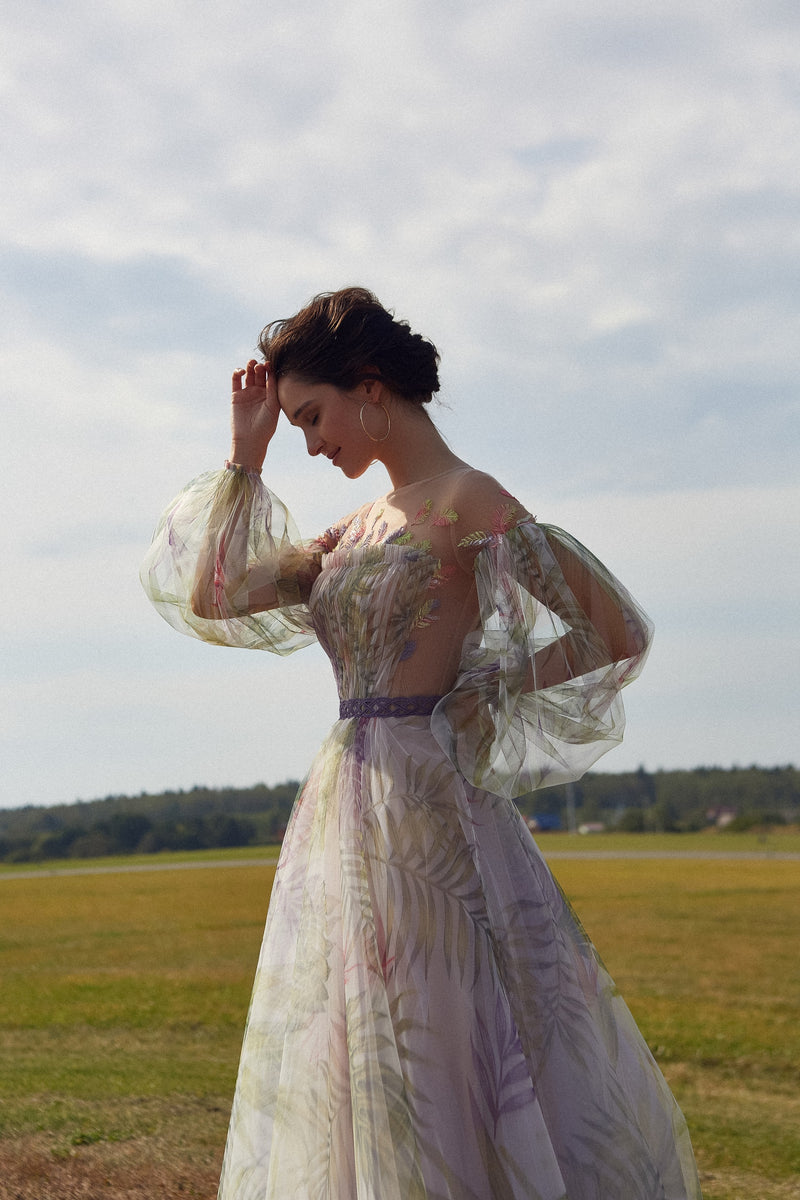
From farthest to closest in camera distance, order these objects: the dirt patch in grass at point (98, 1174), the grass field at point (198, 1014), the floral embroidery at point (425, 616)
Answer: the grass field at point (198, 1014), the dirt patch in grass at point (98, 1174), the floral embroidery at point (425, 616)

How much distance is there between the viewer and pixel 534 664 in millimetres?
2119

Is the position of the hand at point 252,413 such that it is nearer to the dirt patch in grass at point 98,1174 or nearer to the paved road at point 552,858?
the dirt patch in grass at point 98,1174

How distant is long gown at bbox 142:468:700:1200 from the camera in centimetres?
191

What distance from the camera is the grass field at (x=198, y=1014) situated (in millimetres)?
3906

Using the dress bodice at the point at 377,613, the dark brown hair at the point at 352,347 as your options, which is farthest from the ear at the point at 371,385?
the dress bodice at the point at 377,613

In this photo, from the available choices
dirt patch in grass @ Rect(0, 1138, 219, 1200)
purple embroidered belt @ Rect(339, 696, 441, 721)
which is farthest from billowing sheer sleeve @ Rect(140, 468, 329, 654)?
dirt patch in grass @ Rect(0, 1138, 219, 1200)

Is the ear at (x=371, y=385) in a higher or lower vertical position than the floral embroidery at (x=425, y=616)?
higher

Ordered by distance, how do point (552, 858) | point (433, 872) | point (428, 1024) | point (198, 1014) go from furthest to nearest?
point (552, 858), point (198, 1014), point (433, 872), point (428, 1024)

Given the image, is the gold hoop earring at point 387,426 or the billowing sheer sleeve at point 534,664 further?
the gold hoop earring at point 387,426

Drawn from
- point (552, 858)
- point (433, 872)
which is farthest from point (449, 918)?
point (552, 858)

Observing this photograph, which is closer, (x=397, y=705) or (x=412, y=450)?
(x=397, y=705)

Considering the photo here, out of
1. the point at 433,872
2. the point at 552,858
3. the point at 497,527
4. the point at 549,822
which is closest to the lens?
the point at 433,872

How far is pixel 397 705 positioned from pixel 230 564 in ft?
1.86

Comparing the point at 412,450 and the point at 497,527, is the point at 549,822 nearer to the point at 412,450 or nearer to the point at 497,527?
the point at 412,450
